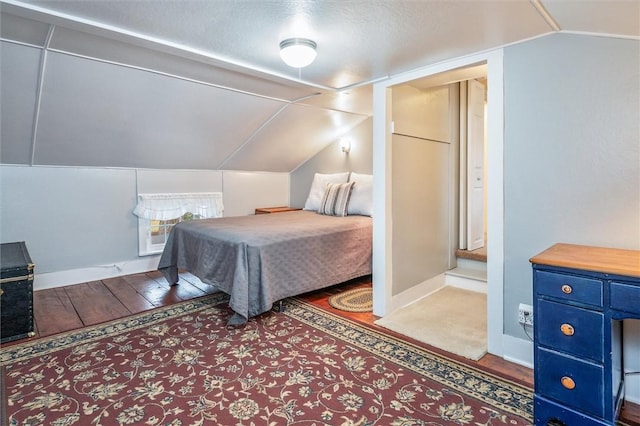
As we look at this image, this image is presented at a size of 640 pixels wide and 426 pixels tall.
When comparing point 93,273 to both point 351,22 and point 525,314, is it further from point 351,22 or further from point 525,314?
point 525,314

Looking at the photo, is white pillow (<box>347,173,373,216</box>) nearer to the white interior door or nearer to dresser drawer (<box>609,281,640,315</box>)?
the white interior door

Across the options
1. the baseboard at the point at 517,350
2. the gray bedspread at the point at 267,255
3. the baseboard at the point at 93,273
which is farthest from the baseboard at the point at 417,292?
the baseboard at the point at 93,273

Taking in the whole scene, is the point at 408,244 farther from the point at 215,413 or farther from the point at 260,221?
the point at 215,413

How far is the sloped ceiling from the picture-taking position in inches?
68.1

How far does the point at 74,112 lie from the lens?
3002 mm

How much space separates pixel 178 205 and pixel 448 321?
3.49 meters

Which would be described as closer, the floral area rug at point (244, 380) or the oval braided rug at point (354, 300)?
the floral area rug at point (244, 380)

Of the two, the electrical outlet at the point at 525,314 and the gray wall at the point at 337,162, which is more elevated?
the gray wall at the point at 337,162

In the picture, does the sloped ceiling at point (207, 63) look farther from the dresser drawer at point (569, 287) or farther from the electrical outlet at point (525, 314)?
the electrical outlet at point (525, 314)

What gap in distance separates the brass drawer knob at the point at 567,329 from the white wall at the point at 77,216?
4256 millimetres

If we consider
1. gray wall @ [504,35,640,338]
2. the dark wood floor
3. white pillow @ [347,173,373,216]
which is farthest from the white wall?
gray wall @ [504,35,640,338]

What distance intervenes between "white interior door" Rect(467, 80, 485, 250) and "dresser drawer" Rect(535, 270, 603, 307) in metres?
2.27

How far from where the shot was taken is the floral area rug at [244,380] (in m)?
1.63

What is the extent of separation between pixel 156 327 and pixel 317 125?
303 centimetres
